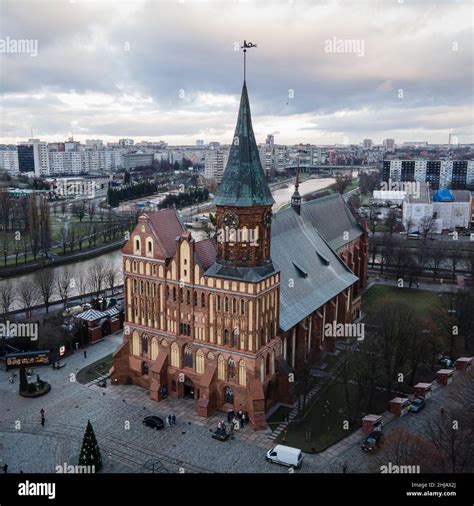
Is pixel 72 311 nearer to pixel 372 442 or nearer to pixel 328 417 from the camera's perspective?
pixel 328 417

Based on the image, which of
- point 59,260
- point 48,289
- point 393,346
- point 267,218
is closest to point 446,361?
point 393,346

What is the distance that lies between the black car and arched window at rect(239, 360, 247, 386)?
17.1 ft

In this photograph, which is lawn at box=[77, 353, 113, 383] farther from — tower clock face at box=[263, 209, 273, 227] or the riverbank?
the riverbank

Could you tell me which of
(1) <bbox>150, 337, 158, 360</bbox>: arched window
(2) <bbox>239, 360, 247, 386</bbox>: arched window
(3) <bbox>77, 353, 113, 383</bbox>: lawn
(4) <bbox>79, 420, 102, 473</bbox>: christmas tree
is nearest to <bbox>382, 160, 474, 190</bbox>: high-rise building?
(3) <bbox>77, 353, 113, 383</bbox>: lawn

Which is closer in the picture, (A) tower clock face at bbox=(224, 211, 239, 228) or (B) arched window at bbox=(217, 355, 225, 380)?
(A) tower clock face at bbox=(224, 211, 239, 228)

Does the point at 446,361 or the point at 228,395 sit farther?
the point at 446,361

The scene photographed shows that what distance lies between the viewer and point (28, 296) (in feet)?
160

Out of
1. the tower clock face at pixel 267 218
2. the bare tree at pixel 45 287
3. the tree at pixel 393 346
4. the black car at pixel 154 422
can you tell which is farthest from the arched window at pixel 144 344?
the bare tree at pixel 45 287

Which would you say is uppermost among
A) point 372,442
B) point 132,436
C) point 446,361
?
point 446,361

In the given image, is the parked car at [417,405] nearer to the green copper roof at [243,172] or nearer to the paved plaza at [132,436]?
the paved plaza at [132,436]

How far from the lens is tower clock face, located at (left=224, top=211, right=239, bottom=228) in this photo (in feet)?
101

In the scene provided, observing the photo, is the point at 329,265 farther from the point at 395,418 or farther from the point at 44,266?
the point at 44,266

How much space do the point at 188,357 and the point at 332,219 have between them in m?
25.3
